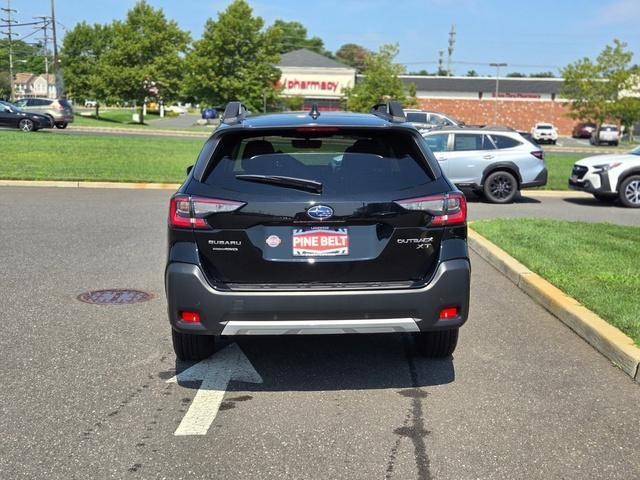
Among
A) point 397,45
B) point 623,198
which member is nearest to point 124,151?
point 623,198

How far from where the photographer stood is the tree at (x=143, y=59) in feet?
180

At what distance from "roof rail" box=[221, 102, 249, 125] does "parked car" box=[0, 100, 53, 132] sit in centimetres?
3014

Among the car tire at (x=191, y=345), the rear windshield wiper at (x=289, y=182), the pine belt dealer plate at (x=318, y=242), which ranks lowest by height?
the car tire at (x=191, y=345)

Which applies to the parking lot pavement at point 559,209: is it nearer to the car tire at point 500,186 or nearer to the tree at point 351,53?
the car tire at point 500,186

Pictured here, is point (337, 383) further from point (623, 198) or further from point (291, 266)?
point (623, 198)

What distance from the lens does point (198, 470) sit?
349 cm

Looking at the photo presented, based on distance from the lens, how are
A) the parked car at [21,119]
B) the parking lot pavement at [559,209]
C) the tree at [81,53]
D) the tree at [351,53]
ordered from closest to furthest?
the parking lot pavement at [559,209]
the parked car at [21,119]
the tree at [81,53]
the tree at [351,53]

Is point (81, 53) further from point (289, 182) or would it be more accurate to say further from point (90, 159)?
point (289, 182)

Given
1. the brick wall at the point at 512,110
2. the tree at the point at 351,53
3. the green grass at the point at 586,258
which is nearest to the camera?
the green grass at the point at 586,258

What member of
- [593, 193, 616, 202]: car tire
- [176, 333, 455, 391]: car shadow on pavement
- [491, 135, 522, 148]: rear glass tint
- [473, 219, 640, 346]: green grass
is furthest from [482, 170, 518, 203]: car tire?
[176, 333, 455, 391]: car shadow on pavement

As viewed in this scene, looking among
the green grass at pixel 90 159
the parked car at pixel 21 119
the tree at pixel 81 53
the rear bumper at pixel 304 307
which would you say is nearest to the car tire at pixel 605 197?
the green grass at pixel 90 159

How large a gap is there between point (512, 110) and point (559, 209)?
64576mm

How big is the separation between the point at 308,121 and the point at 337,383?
172 centimetres

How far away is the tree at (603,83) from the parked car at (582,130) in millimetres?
13521
